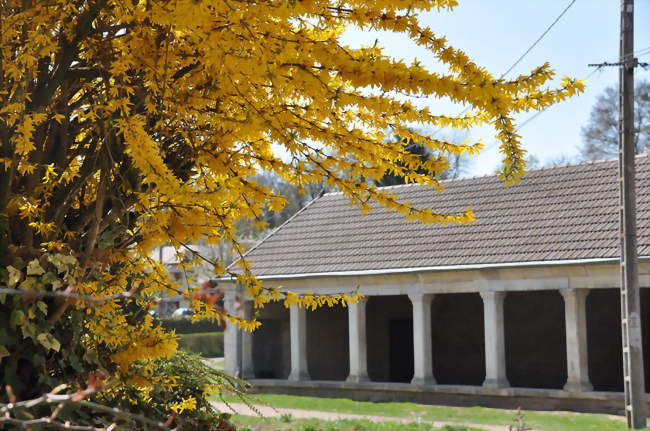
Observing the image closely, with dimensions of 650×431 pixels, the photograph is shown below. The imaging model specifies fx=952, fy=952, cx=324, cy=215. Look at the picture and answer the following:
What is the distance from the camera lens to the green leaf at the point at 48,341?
480cm

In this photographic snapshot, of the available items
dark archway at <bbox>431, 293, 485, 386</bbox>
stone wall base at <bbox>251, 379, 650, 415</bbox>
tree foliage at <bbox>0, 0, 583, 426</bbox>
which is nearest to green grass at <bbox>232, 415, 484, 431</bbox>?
stone wall base at <bbox>251, 379, 650, 415</bbox>

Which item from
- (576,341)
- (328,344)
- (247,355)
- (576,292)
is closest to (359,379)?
(328,344)

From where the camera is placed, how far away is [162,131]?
569 cm

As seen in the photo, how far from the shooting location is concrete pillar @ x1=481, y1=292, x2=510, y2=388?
75.3 ft

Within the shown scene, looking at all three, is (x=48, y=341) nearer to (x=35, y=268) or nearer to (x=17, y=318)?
(x=17, y=318)

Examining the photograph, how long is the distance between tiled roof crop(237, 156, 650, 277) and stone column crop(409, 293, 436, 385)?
100cm

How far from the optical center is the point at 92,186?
19.1 feet

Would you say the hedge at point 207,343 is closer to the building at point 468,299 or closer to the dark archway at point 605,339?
the building at point 468,299

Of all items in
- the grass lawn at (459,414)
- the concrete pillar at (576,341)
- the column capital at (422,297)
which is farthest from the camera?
the column capital at (422,297)

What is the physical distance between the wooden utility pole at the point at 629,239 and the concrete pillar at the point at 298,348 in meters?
11.6

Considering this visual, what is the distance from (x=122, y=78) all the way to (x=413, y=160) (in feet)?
5.83

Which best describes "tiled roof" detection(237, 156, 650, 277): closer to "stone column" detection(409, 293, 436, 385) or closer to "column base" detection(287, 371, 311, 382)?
"stone column" detection(409, 293, 436, 385)

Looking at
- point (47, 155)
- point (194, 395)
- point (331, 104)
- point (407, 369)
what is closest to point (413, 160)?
point (331, 104)

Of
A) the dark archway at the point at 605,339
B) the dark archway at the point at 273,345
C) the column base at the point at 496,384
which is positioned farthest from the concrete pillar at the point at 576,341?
the dark archway at the point at 273,345
